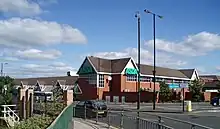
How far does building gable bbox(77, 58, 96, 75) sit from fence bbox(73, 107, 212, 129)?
147ft

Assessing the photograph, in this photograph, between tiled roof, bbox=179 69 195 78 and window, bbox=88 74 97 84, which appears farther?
tiled roof, bbox=179 69 195 78

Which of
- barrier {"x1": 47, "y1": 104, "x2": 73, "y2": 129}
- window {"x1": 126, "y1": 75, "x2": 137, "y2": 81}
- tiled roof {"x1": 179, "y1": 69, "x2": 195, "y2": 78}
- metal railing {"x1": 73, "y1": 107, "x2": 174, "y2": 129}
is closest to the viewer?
barrier {"x1": 47, "y1": 104, "x2": 73, "y2": 129}

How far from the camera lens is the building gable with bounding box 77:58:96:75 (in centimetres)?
7219

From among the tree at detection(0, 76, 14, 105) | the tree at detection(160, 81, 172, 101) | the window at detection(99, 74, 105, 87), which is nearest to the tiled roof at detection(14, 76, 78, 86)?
the window at detection(99, 74, 105, 87)

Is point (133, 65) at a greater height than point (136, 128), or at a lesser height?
greater

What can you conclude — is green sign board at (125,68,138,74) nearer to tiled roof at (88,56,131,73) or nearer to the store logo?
the store logo

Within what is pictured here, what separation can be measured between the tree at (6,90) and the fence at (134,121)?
1035 centimetres

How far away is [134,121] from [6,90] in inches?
1038

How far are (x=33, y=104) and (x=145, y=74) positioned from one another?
53.8 metres

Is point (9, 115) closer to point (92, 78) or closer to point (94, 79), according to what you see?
point (94, 79)

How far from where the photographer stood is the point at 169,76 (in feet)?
287

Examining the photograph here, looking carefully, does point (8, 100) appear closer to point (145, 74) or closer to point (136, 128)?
point (136, 128)

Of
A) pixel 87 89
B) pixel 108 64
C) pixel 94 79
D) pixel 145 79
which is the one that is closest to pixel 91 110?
pixel 94 79

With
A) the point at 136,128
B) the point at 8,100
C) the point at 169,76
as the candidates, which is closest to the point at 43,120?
the point at 136,128
